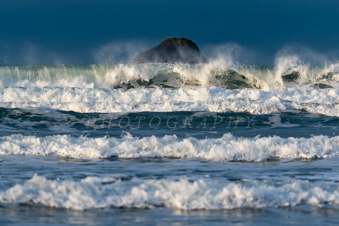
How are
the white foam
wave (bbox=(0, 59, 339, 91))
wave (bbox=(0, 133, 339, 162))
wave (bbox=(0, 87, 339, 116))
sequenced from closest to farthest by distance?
the white foam
wave (bbox=(0, 133, 339, 162))
wave (bbox=(0, 87, 339, 116))
wave (bbox=(0, 59, 339, 91))

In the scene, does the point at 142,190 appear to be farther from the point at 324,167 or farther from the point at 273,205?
the point at 324,167

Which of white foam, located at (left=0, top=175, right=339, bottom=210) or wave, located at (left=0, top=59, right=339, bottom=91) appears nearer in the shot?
white foam, located at (left=0, top=175, right=339, bottom=210)

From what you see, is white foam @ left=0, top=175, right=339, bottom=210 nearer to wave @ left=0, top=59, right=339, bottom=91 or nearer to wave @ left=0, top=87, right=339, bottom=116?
wave @ left=0, top=87, right=339, bottom=116

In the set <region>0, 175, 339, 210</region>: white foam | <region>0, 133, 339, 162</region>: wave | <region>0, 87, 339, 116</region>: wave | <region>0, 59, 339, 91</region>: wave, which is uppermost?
<region>0, 59, 339, 91</region>: wave

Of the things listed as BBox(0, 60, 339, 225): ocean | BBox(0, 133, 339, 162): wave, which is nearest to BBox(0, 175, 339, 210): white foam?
BBox(0, 60, 339, 225): ocean

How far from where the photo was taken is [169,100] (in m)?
19.5

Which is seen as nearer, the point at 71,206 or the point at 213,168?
the point at 71,206

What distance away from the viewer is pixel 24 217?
479 centimetres

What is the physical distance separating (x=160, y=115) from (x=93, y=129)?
274 centimetres

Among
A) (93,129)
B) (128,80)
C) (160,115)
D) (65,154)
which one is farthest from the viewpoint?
(128,80)

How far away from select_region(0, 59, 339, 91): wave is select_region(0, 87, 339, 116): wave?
179 inches

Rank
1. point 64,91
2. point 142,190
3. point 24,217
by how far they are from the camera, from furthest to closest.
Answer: point 64,91, point 142,190, point 24,217

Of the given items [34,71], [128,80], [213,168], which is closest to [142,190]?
[213,168]

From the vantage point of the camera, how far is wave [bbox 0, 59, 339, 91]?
26188 mm
